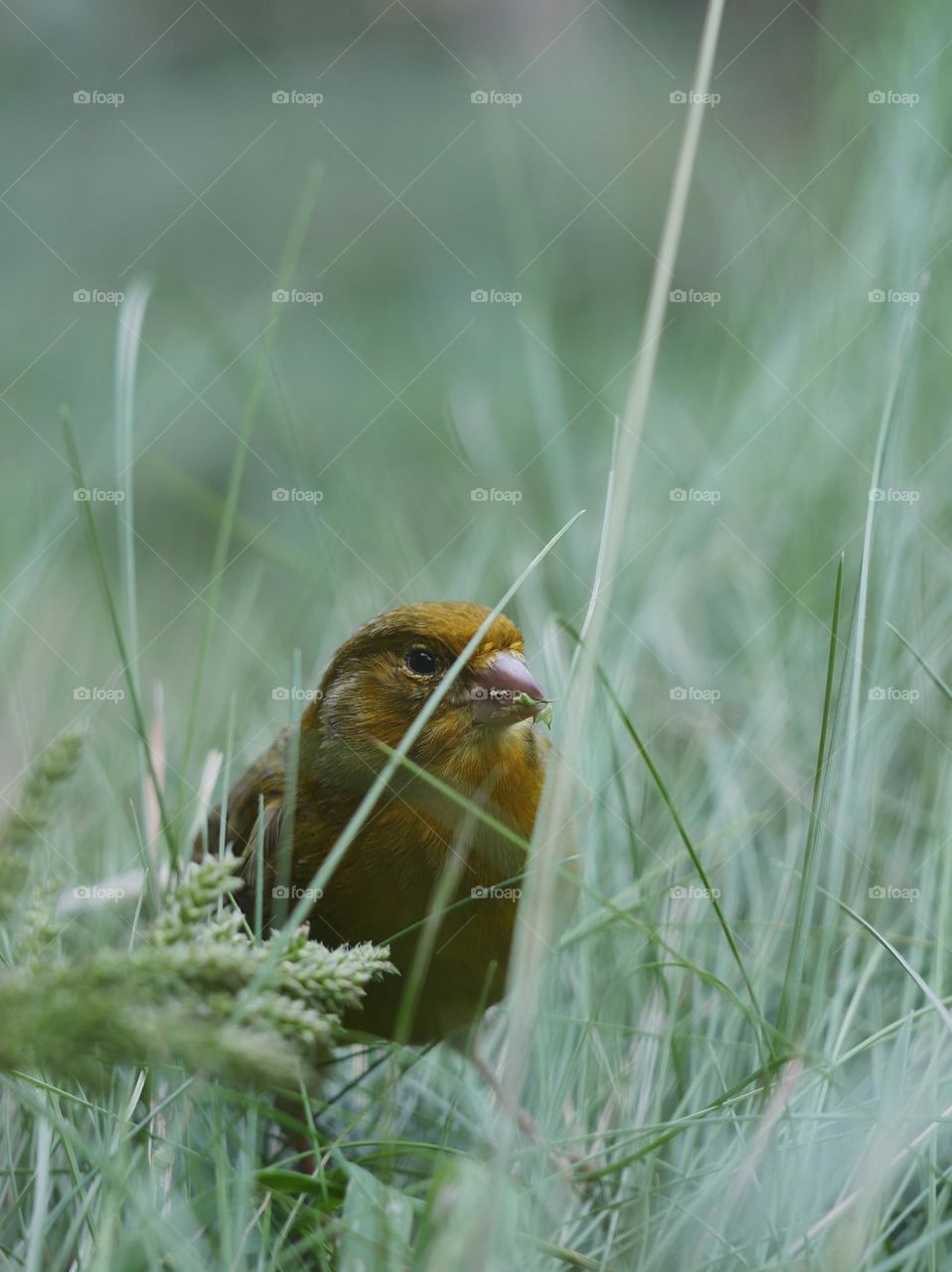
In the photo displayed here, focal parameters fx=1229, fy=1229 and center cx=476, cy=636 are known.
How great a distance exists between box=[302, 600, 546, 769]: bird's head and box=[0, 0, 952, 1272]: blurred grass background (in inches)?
10.2

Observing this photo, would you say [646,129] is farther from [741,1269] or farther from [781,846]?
[741,1269]

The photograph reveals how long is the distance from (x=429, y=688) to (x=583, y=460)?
2.76m

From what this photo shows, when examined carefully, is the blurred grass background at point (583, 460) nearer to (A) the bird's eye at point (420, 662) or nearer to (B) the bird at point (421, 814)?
(B) the bird at point (421, 814)

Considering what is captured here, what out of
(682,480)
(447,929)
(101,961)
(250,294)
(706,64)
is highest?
(250,294)

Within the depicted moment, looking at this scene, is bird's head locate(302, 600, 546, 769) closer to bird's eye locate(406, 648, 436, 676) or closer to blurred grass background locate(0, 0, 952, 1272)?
bird's eye locate(406, 648, 436, 676)

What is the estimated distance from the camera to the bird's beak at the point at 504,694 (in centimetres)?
236

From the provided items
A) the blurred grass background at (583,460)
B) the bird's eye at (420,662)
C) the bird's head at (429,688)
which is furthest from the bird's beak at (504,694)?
the blurred grass background at (583,460)

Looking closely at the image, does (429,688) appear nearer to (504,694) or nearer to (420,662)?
(420,662)

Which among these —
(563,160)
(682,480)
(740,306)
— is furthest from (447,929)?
(563,160)

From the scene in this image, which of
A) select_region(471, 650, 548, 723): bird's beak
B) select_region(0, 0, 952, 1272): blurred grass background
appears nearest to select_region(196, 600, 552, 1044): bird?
select_region(471, 650, 548, 723): bird's beak

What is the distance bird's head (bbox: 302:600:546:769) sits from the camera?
2377 mm

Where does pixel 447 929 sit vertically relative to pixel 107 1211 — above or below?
above

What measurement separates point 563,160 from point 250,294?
205 centimetres

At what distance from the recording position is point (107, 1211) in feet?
5.24
